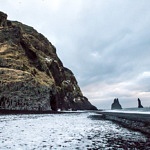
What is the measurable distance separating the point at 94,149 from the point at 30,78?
140m

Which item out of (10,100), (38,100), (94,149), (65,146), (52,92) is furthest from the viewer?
(52,92)

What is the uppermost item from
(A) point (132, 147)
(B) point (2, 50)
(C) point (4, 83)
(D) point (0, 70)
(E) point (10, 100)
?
(B) point (2, 50)

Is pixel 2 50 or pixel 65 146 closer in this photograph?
pixel 65 146

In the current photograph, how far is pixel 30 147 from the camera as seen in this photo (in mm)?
20344

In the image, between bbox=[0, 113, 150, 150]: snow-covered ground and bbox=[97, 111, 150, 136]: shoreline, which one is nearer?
bbox=[0, 113, 150, 150]: snow-covered ground

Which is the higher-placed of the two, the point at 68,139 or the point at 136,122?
the point at 136,122

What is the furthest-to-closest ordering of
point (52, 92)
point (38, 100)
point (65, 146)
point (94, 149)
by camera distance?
point (52, 92) < point (38, 100) < point (65, 146) < point (94, 149)

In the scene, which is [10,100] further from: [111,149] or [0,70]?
[111,149]

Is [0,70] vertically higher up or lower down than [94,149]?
higher up

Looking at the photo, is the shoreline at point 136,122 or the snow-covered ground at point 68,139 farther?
the shoreline at point 136,122

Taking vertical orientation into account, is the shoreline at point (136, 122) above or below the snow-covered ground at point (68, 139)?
above

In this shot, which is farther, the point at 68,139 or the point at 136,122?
the point at 136,122

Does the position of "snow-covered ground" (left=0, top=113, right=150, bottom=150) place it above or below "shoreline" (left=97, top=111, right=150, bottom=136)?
below

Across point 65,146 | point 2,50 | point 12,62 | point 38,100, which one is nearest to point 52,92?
point 38,100
